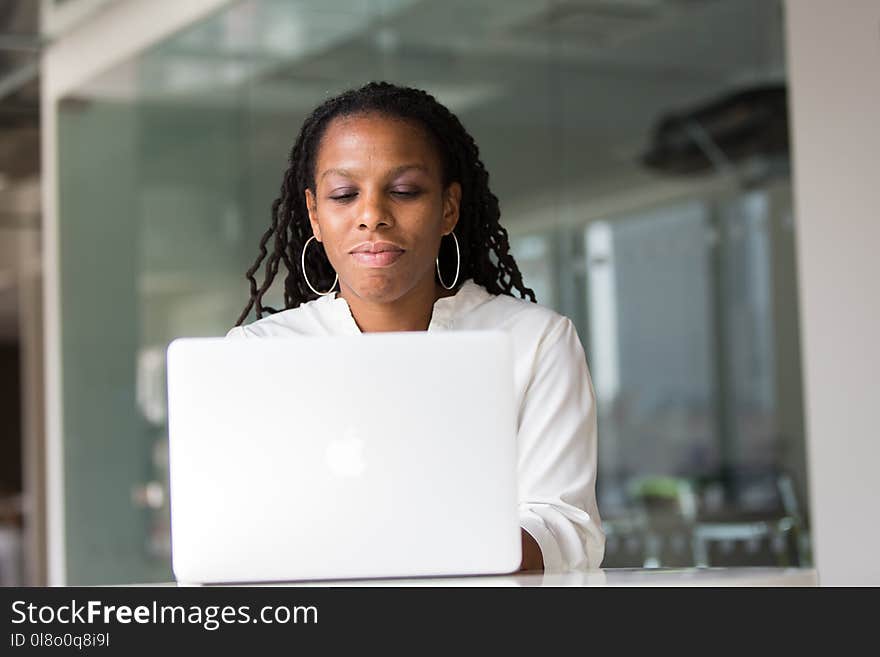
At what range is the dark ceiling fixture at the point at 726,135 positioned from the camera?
7352 millimetres

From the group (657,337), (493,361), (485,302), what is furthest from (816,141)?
(657,337)

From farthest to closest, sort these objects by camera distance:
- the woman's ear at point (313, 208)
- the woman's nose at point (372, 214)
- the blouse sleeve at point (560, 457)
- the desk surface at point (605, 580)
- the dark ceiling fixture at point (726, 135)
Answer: the dark ceiling fixture at point (726, 135), the woman's ear at point (313, 208), the woman's nose at point (372, 214), the blouse sleeve at point (560, 457), the desk surface at point (605, 580)

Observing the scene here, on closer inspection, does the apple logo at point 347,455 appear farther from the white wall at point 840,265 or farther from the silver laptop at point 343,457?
the white wall at point 840,265

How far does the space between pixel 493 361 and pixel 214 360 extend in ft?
1.06

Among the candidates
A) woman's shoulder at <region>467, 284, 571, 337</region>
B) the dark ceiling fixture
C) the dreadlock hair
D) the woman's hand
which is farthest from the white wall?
the dark ceiling fixture

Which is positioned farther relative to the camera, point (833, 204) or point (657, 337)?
point (657, 337)

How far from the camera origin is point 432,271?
2406 millimetres

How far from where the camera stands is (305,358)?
1638mm

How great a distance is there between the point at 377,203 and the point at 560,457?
0.48 m

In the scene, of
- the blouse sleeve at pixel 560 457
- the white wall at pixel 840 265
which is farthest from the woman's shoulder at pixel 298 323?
the white wall at pixel 840 265

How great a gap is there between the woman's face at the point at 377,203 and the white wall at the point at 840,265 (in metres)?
1.74

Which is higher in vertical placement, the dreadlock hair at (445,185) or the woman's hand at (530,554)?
the dreadlock hair at (445,185)

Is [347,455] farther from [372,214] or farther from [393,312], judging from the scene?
[393,312]
